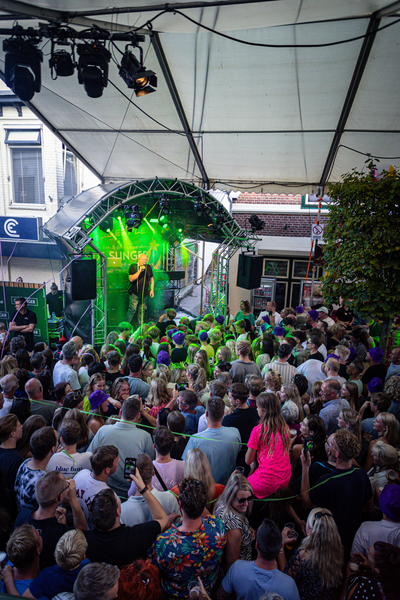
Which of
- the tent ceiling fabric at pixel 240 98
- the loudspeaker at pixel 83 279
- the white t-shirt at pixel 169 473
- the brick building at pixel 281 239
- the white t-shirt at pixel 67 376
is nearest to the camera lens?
the white t-shirt at pixel 169 473

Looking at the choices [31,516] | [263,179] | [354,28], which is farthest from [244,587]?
[263,179]

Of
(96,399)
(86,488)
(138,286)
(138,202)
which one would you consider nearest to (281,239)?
(138,286)

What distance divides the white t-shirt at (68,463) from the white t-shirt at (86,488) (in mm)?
Answer: 225

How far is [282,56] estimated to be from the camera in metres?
5.74

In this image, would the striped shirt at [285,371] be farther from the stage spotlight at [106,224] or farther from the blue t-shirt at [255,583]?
the stage spotlight at [106,224]

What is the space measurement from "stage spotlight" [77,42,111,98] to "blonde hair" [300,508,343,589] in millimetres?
5025

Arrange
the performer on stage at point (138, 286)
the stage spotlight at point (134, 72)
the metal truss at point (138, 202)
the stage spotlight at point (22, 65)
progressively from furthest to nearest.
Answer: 1. the performer on stage at point (138, 286)
2. the metal truss at point (138, 202)
3. the stage spotlight at point (134, 72)
4. the stage spotlight at point (22, 65)

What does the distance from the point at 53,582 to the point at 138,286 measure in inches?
372

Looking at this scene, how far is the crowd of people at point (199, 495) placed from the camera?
1758 mm

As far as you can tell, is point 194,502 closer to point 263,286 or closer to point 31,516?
point 31,516

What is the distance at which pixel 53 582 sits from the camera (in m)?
1.66

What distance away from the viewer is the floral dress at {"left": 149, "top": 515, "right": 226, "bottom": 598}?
71.9 inches

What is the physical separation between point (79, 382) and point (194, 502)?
9.47ft

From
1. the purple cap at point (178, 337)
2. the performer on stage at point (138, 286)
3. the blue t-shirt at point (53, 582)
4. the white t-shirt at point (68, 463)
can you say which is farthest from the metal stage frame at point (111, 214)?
the blue t-shirt at point (53, 582)
